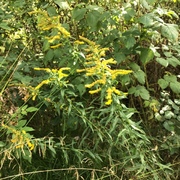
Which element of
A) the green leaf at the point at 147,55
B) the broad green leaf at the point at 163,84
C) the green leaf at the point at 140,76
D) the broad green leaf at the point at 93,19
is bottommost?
the broad green leaf at the point at 163,84

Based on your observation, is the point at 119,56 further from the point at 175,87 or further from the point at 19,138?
the point at 19,138

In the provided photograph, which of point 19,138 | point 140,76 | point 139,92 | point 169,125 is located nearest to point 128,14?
point 140,76

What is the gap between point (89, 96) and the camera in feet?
8.03

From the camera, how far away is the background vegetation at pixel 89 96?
1921 millimetres

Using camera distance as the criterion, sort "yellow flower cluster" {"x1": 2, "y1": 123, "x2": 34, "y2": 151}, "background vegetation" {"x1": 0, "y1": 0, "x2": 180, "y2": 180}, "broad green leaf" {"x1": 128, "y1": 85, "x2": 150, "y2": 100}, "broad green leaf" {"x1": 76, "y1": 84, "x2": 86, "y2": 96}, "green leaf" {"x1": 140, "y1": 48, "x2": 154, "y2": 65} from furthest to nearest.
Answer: "broad green leaf" {"x1": 128, "y1": 85, "x2": 150, "y2": 100}, "green leaf" {"x1": 140, "y1": 48, "x2": 154, "y2": 65}, "broad green leaf" {"x1": 76, "y1": 84, "x2": 86, "y2": 96}, "background vegetation" {"x1": 0, "y1": 0, "x2": 180, "y2": 180}, "yellow flower cluster" {"x1": 2, "y1": 123, "x2": 34, "y2": 151}

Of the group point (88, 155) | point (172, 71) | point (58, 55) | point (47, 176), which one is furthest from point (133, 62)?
point (47, 176)

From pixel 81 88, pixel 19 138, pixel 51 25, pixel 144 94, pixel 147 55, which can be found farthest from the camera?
pixel 144 94

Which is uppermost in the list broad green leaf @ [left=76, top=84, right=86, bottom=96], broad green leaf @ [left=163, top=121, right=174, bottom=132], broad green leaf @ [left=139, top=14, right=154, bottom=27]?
broad green leaf @ [left=139, top=14, right=154, bottom=27]

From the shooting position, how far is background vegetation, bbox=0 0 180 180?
1.92 meters

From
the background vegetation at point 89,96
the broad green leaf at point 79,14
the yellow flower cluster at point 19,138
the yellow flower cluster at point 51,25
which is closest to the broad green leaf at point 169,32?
the background vegetation at point 89,96

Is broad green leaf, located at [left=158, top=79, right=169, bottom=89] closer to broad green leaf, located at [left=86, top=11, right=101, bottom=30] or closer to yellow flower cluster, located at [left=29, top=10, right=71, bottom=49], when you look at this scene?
broad green leaf, located at [left=86, top=11, right=101, bottom=30]

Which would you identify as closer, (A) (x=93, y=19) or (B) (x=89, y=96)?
(A) (x=93, y=19)

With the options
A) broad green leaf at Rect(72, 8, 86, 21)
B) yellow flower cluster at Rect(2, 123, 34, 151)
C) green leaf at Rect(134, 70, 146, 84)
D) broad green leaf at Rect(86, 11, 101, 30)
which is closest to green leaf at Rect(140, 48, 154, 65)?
green leaf at Rect(134, 70, 146, 84)

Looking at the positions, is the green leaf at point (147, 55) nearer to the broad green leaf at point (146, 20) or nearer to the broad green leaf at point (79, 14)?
the broad green leaf at point (146, 20)
